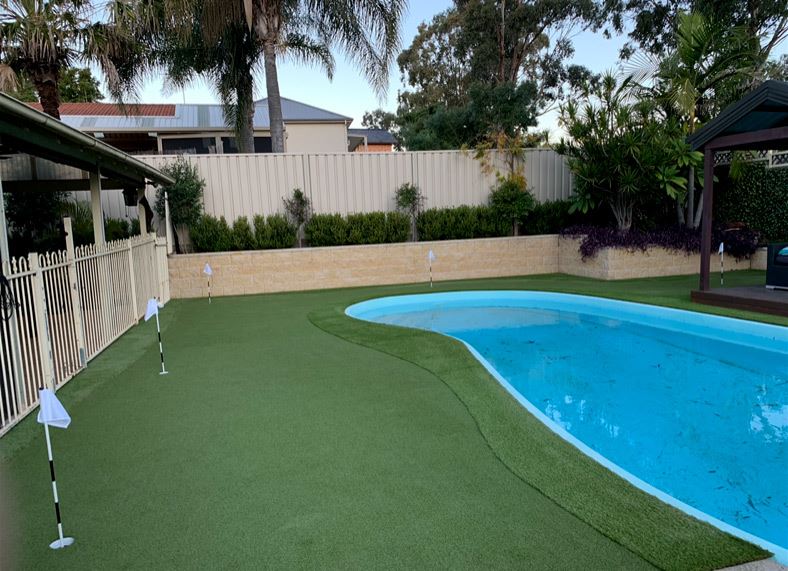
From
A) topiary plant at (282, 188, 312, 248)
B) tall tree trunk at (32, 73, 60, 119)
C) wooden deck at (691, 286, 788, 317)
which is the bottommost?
wooden deck at (691, 286, 788, 317)

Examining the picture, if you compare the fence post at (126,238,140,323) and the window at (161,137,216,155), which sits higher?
the window at (161,137,216,155)

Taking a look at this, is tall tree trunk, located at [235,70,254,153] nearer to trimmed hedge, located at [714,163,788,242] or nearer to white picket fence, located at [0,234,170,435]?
white picket fence, located at [0,234,170,435]

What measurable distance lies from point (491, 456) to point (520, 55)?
23.9 meters

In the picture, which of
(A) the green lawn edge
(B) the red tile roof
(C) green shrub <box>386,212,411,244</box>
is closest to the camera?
(A) the green lawn edge

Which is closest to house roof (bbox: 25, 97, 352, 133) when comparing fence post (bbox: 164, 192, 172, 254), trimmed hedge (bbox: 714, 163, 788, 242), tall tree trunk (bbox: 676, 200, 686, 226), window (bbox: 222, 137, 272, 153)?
window (bbox: 222, 137, 272, 153)

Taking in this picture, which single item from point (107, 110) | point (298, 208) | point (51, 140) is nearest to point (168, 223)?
point (298, 208)

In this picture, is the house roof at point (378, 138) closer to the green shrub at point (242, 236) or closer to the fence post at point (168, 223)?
the green shrub at point (242, 236)

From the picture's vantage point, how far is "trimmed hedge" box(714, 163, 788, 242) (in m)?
14.4

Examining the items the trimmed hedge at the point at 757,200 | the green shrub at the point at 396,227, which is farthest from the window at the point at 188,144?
the trimmed hedge at the point at 757,200

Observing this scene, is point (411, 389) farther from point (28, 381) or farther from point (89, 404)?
point (28, 381)

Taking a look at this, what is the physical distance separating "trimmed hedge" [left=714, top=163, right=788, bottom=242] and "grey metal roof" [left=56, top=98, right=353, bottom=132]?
1500 centimetres

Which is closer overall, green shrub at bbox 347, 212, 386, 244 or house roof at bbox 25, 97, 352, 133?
green shrub at bbox 347, 212, 386, 244

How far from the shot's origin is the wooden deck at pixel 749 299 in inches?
350

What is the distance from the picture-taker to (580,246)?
14.6 meters
